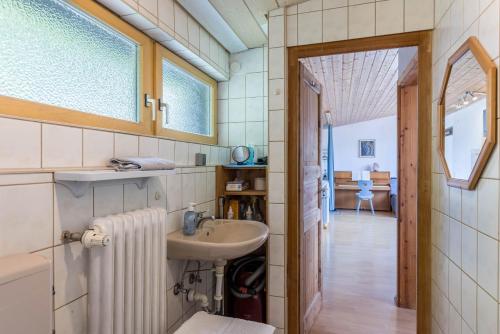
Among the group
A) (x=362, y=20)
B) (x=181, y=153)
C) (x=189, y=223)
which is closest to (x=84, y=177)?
(x=189, y=223)

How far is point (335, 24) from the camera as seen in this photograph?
175 cm

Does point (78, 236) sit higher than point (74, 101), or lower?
lower

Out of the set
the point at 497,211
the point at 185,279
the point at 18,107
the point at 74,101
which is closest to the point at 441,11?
the point at 497,211

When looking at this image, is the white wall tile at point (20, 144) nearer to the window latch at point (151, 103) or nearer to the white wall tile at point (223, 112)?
the window latch at point (151, 103)

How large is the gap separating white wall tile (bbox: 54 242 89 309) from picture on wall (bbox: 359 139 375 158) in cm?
774

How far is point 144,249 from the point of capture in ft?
3.94

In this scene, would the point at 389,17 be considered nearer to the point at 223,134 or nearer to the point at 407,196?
the point at 223,134

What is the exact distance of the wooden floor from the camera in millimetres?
2205

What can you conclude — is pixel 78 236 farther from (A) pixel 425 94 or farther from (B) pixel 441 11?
(B) pixel 441 11

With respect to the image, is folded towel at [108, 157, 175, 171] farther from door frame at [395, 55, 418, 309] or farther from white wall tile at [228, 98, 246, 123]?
door frame at [395, 55, 418, 309]

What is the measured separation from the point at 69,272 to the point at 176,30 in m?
1.36

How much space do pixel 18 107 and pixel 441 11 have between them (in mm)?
1917

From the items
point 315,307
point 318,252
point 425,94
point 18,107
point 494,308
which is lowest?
point 315,307

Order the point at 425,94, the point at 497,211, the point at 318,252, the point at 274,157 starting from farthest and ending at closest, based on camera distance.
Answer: the point at 318,252 → the point at 274,157 → the point at 425,94 → the point at 497,211
